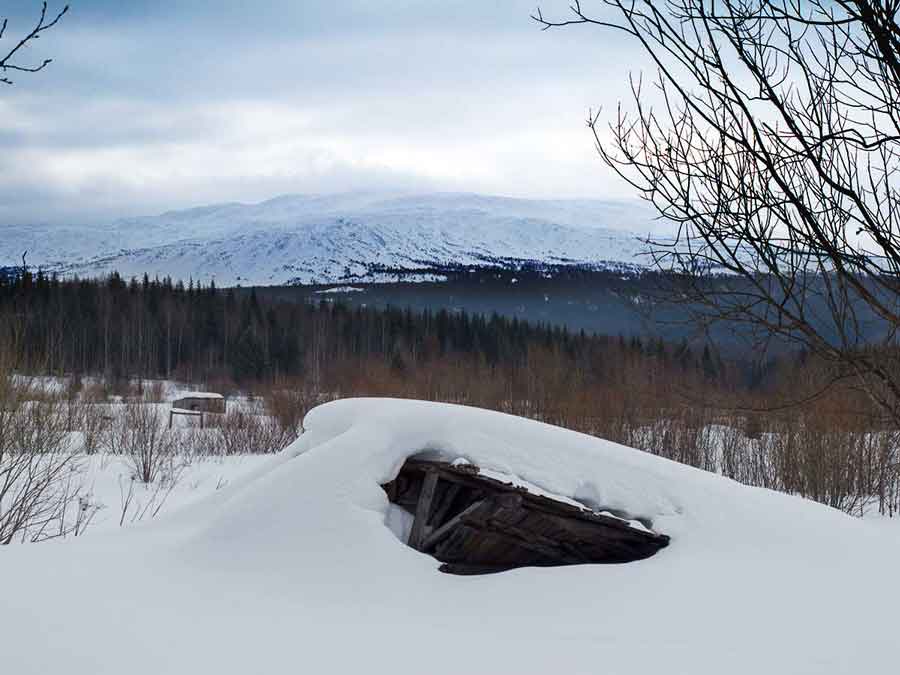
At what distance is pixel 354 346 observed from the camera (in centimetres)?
6381

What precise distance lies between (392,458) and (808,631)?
2583 mm

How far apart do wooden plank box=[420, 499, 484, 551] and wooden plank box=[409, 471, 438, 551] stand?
0.16ft

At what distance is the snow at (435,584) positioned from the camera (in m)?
3.49

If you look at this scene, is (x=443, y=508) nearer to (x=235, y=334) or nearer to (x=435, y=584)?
(x=435, y=584)

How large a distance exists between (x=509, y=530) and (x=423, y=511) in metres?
0.58

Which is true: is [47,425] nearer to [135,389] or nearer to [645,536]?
[645,536]

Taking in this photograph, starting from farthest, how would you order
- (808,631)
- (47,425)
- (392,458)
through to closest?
1. (47,425)
2. (392,458)
3. (808,631)

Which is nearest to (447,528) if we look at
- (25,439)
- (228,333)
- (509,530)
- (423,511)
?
(423,511)

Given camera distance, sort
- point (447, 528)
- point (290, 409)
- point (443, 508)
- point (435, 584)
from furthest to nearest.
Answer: point (290, 409)
point (443, 508)
point (447, 528)
point (435, 584)

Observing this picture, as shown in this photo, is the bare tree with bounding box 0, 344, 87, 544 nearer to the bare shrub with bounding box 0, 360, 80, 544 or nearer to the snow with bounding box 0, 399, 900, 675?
the bare shrub with bounding box 0, 360, 80, 544

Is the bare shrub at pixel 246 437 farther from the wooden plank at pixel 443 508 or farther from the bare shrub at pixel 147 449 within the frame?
the wooden plank at pixel 443 508

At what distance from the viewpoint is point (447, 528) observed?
194 inches

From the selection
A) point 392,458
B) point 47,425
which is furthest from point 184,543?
point 47,425

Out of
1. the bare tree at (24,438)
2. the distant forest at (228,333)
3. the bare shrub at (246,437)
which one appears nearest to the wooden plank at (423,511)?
the bare tree at (24,438)
